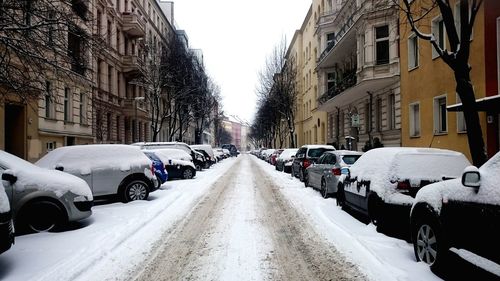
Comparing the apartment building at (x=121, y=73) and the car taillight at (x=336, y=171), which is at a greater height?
the apartment building at (x=121, y=73)

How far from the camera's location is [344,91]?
87.5 ft

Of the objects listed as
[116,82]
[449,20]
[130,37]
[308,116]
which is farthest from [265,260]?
[308,116]

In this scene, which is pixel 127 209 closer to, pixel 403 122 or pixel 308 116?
pixel 403 122

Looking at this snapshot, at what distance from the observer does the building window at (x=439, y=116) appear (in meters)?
17.5

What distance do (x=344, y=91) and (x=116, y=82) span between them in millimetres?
19689

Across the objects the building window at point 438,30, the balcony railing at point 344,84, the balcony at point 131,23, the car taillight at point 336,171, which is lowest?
the car taillight at point 336,171

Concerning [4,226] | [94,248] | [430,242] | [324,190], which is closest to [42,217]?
[94,248]

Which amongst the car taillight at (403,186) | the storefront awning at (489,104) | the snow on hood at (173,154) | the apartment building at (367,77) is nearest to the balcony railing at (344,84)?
the apartment building at (367,77)

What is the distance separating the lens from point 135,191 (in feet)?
39.2

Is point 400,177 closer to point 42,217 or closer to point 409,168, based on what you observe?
point 409,168

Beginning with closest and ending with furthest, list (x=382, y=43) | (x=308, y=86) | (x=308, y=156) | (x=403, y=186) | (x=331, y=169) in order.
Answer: (x=403, y=186), (x=331, y=169), (x=308, y=156), (x=382, y=43), (x=308, y=86)

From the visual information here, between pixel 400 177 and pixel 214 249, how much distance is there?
3276 mm

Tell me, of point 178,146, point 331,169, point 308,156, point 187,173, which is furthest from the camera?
point 178,146

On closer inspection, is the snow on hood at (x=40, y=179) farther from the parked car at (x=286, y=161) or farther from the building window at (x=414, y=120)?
the parked car at (x=286, y=161)
